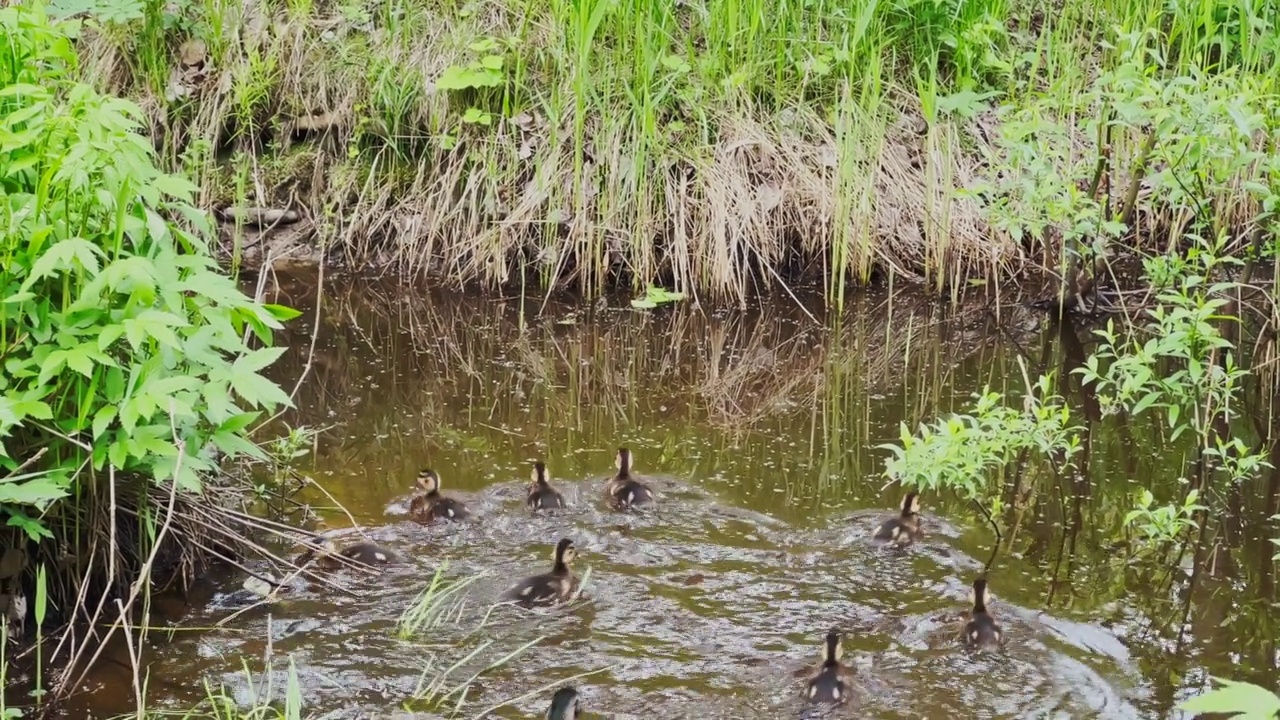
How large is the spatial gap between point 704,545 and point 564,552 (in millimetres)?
599

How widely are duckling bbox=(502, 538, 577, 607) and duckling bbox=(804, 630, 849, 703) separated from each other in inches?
36.9

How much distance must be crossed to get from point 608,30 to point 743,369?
2.49 meters

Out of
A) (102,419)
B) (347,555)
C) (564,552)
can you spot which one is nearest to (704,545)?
(564,552)

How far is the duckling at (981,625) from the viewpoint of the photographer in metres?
4.10

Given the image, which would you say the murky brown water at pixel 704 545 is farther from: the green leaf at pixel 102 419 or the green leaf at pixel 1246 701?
the green leaf at pixel 1246 701

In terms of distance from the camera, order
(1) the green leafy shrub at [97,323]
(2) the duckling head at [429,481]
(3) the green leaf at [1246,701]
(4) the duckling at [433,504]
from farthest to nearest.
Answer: (2) the duckling head at [429,481] < (4) the duckling at [433,504] < (1) the green leafy shrub at [97,323] < (3) the green leaf at [1246,701]

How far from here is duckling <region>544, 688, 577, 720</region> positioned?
140 inches

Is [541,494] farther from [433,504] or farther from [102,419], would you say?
[102,419]

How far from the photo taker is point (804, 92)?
8.17 m

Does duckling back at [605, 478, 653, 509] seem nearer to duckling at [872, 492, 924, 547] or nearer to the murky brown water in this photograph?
the murky brown water

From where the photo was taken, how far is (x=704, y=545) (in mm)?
4871

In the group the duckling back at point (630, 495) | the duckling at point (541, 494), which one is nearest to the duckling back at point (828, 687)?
the duckling back at point (630, 495)

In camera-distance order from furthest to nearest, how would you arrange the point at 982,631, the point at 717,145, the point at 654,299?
the point at 717,145 → the point at 654,299 → the point at 982,631

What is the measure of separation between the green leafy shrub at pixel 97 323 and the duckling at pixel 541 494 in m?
1.35
